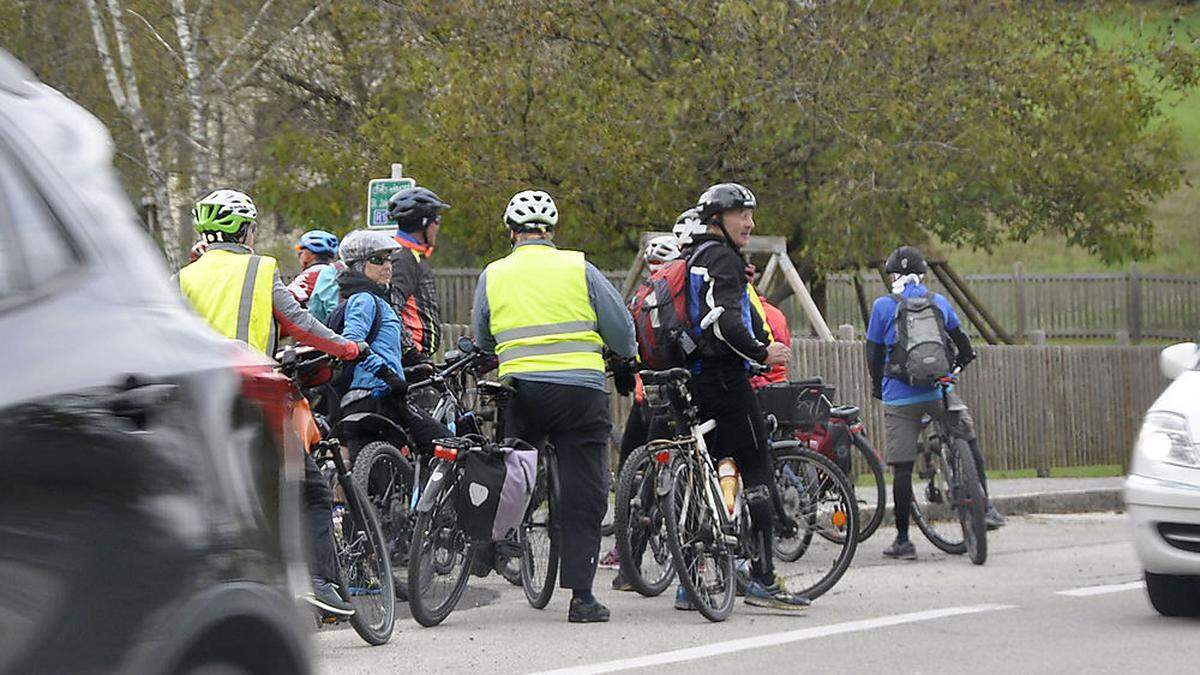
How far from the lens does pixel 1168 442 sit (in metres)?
9.46

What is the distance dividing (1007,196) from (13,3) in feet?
36.3

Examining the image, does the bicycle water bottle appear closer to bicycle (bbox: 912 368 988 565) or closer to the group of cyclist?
the group of cyclist

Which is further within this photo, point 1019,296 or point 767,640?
point 1019,296

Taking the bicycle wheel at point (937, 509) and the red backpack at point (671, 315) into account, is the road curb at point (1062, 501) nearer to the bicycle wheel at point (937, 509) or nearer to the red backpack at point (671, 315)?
the bicycle wheel at point (937, 509)

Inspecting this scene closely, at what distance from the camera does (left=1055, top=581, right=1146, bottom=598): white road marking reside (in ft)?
35.2

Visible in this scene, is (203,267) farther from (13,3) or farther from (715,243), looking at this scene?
(13,3)

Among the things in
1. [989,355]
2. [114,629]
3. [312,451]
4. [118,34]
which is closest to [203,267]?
[312,451]

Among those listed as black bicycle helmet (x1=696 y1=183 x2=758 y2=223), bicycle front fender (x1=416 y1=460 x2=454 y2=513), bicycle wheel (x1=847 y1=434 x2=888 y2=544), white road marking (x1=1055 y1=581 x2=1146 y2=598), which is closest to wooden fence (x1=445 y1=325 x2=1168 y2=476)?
bicycle wheel (x1=847 y1=434 x2=888 y2=544)

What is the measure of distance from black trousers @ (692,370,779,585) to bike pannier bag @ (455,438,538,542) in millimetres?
965

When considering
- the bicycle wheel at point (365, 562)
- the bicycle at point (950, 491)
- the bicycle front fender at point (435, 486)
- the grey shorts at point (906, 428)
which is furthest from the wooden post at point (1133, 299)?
the bicycle wheel at point (365, 562)

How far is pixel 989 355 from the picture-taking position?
2108cm

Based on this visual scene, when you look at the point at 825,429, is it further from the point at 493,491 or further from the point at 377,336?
the point at 493,491

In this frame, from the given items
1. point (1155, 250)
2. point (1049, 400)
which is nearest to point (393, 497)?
point (1049, 400)

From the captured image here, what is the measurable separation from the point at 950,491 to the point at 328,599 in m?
5.29
